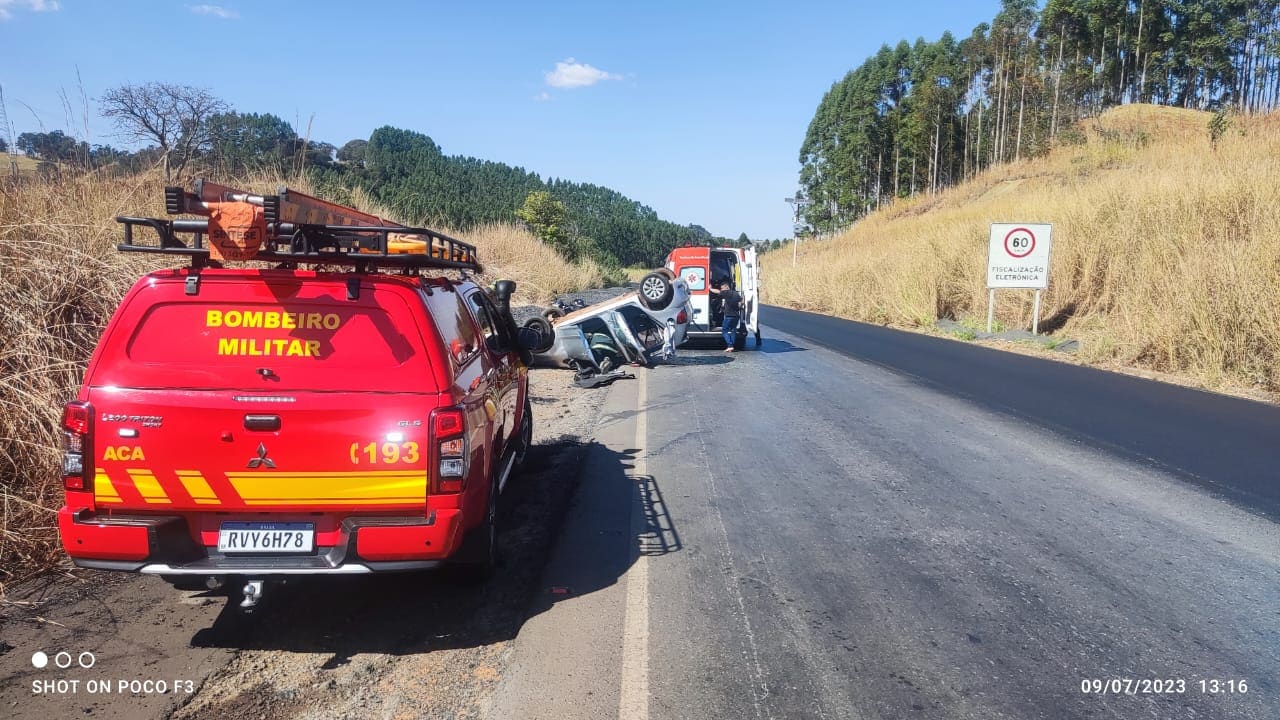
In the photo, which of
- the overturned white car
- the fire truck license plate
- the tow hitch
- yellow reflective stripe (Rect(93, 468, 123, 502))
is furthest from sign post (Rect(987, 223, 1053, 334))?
yellow reflective stripe (Rect(93, 468, 123, 502))

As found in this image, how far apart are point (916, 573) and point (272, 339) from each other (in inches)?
152

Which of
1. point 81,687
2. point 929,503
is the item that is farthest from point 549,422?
point 81,687

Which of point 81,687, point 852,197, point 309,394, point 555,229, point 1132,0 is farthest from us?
point 852,197

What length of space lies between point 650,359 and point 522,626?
10775mm

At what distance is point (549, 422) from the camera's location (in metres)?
9.59

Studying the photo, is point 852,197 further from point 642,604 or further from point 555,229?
point 642,604

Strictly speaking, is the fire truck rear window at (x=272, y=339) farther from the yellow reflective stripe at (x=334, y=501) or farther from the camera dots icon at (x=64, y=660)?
the camera dots icon at (x=64, y=660)

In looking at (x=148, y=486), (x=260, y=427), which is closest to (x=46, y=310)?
(x=148, y=486)

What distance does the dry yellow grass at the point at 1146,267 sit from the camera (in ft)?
39.6

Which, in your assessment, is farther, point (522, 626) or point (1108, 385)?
point (1108, 385)

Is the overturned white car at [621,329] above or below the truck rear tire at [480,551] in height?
above

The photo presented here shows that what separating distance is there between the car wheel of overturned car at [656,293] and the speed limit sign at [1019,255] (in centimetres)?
1033

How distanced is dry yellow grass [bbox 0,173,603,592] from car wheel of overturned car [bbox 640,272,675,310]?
848 cm

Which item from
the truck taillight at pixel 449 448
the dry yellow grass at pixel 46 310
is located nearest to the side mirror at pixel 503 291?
the truck taillight at pixel 449 448
